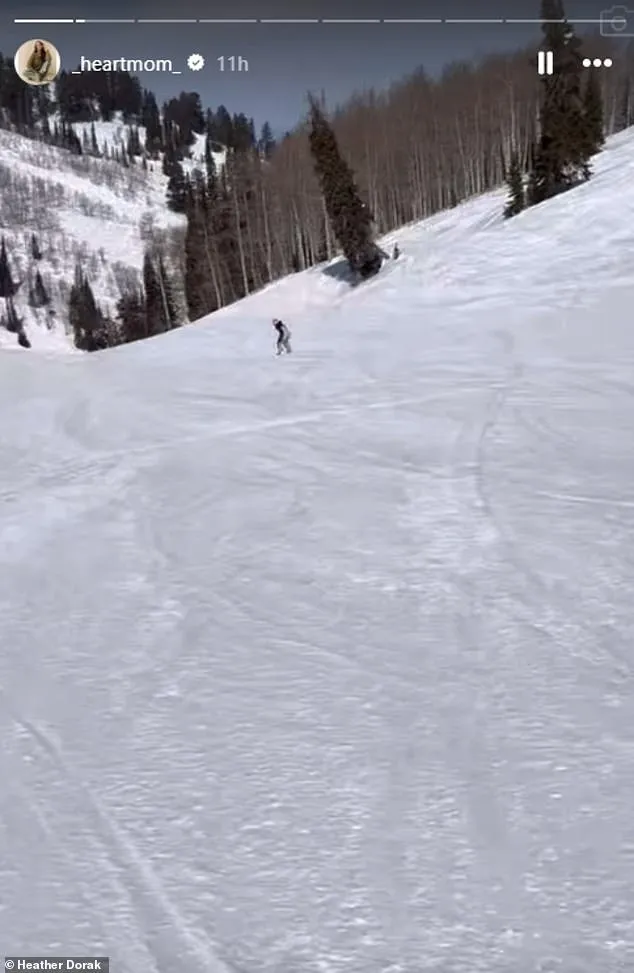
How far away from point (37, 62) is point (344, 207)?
59.5 feet

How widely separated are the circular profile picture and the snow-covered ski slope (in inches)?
361

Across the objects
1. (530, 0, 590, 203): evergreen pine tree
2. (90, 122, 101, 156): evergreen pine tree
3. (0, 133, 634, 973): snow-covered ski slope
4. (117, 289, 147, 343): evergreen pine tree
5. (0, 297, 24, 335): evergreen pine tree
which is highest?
(90, 122, 101, 156): evergreen pine tree

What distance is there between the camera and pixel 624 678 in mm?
6809

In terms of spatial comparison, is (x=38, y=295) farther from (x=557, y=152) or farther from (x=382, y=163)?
(x=557, y=152)

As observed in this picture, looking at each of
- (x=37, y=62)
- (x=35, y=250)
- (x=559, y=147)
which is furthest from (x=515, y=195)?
(x=35, y=250)

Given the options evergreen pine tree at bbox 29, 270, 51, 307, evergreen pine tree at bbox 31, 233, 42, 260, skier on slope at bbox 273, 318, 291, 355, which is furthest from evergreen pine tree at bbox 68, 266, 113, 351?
skier on slope at bbox 273, 318, 291, 355

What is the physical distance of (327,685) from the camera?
707 cm

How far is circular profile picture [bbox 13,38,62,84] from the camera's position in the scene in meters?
20.5

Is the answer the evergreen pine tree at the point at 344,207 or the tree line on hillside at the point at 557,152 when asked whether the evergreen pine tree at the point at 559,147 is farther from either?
the evergreen pine tree at the point at 344,207

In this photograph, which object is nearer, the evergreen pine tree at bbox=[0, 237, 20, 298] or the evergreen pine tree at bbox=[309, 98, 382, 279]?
the evergreen pine tree at bbox=[309, 98, 382, 279]

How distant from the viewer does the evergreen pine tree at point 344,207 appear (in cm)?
3666

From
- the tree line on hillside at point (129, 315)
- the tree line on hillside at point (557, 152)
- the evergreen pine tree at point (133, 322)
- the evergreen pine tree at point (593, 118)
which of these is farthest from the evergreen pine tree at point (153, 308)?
the evergreen pine tree at point (593, 118)

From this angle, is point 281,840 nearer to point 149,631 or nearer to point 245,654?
point 245,654

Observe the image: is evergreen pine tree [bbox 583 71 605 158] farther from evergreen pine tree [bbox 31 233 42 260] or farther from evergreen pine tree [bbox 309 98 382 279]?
evergreen pine tree [bbox 31 233 42 260]
